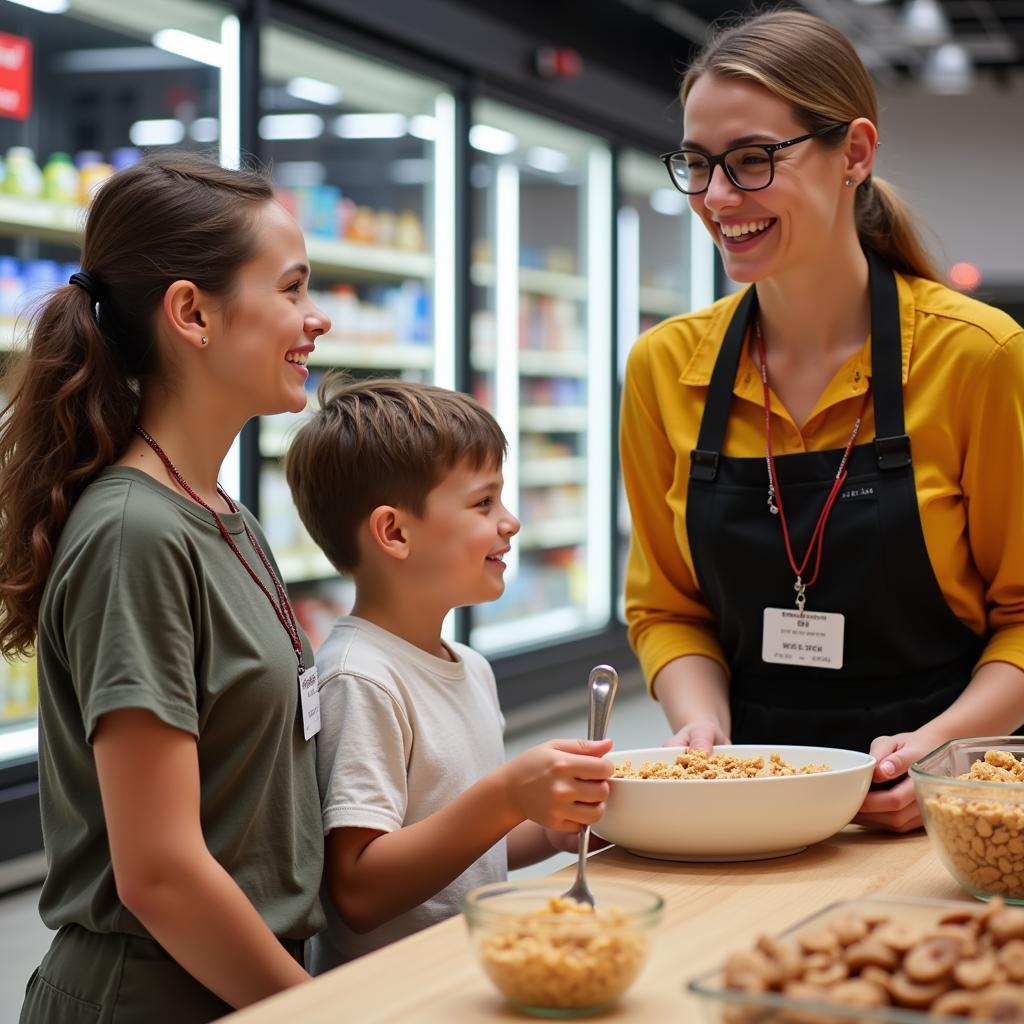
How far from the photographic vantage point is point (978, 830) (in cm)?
122

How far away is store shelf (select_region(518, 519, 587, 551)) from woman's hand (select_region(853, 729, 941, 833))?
447cm

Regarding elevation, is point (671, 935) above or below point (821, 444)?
below

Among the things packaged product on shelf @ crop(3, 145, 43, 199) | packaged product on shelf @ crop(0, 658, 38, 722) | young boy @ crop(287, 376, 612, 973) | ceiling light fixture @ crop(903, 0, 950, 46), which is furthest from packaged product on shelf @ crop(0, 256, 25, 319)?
ceiling light fixture @ crop(903, 0, 950, 46)

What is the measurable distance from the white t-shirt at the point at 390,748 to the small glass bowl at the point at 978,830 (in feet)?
1.82

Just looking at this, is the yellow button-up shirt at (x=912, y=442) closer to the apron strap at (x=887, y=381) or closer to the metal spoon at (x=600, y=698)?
the apron strap at (x=887, y=381)

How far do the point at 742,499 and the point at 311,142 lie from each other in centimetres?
370

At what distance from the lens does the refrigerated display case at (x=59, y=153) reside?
3.47 meters

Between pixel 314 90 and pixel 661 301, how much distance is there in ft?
9.75

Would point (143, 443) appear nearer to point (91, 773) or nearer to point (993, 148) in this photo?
point (91, 773)

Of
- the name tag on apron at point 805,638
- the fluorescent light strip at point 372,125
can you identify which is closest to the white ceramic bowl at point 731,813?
the name tag on apron at point 805,638

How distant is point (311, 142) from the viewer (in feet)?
16.9

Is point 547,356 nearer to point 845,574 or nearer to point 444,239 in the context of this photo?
point 444,239

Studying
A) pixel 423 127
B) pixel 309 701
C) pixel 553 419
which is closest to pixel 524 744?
pixel 553 419

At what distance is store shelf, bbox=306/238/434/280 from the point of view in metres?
4.68
